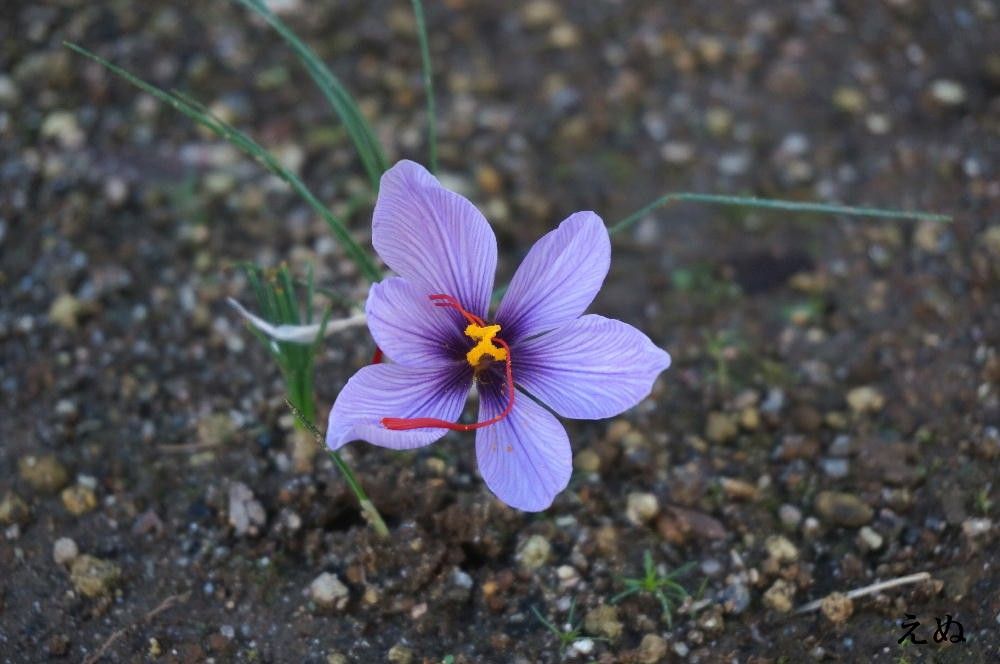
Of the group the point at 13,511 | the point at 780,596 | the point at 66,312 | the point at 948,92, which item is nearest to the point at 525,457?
the point at 780,596

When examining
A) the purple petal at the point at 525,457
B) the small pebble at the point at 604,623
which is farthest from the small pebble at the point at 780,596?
the purple petal at the point at 525,457

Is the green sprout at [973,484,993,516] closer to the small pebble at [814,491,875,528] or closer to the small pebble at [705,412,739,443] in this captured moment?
the small pebble at [814,491,875,528]

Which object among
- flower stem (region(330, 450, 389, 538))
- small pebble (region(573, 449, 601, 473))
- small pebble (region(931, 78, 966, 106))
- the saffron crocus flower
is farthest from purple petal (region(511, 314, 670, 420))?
small pebble (region(931, 78, 966, 106))

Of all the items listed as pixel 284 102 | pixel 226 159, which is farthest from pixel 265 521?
pixel 284 102

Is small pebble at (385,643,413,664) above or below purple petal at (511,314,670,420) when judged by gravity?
below

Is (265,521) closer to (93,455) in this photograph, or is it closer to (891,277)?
(93,455)

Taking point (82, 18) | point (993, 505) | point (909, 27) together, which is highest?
point (82, 18)
